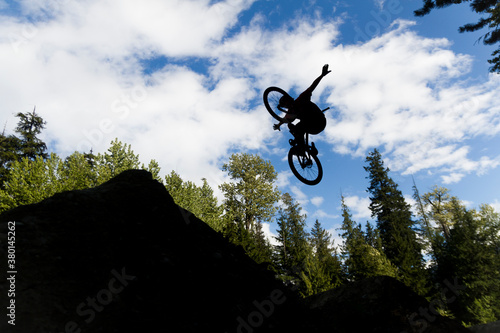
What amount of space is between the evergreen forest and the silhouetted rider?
14059 mm

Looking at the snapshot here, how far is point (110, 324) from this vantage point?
4074 millimetres

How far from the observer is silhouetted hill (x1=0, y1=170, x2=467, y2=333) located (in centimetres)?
413

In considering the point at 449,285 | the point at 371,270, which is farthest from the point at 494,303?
the point at 371,270

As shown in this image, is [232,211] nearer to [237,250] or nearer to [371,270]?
[371,270]

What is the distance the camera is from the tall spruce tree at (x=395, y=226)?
28.8 metres

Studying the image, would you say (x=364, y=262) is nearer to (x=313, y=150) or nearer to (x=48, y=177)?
(x=313, y=150)

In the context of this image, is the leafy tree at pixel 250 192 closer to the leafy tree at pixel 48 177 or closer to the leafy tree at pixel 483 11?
the leafy tree at pixel 48 177

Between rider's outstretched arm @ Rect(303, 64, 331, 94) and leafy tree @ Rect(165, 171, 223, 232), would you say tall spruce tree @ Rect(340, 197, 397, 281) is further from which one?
rider's outstretched arm @ Rect(303, 64, 331, 94)

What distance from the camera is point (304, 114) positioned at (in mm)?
8445

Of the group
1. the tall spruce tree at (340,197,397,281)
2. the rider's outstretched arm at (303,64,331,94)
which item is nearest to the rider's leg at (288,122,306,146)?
the rider's outstretched arm at (303,64,331,94)

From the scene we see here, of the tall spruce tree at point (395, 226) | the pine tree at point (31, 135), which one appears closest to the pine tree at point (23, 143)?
the pine tree at point (31, 135)

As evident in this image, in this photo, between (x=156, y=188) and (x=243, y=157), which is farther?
(x=243, y=157)

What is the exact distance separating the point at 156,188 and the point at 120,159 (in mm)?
21940

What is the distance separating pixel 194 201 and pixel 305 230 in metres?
20.3
